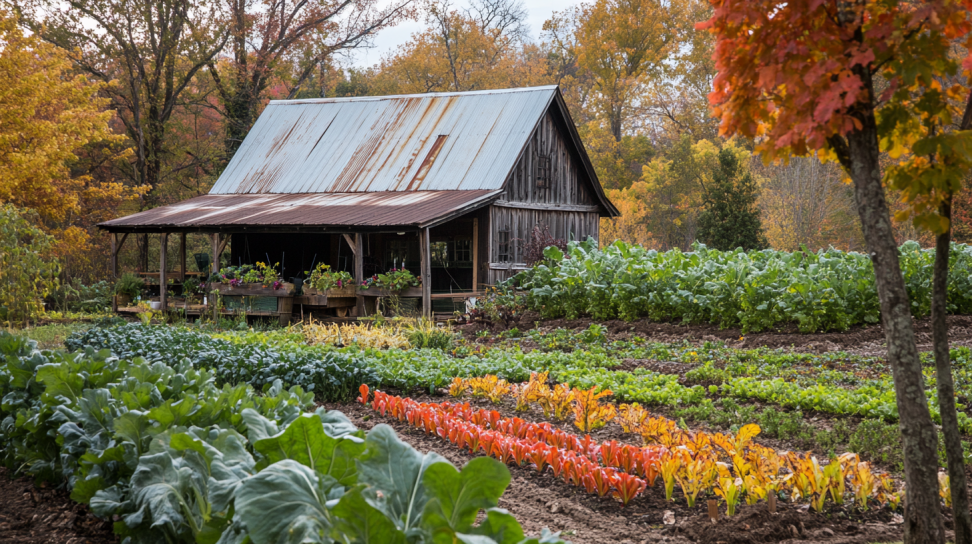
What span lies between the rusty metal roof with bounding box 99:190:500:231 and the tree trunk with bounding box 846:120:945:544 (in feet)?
36.2

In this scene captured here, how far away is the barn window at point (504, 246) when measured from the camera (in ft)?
57.2

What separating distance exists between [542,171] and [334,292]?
6.71 metres

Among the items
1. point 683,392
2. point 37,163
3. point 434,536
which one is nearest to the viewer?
point 434,536

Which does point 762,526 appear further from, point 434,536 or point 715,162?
point 715,162

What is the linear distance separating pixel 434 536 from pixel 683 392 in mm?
5440

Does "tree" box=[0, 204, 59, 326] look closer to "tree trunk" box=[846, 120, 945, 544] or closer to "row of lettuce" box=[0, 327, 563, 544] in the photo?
"row of lettuce" box=[0, 327, 563, 544]

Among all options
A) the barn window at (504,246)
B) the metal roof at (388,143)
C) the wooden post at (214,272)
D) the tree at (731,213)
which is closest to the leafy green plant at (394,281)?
the barn window at (504,246)

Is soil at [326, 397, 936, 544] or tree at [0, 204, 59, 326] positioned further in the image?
tree at [0, 204, 59, 326]

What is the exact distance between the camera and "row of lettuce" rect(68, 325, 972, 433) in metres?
6.57

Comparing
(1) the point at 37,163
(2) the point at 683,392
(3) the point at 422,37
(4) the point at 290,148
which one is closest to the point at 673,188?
(3) the point at 422,37

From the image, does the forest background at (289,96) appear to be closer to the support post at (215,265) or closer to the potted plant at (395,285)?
the support post at (215,265)

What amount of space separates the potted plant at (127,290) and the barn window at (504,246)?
926 centimetres

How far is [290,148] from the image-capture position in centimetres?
2092

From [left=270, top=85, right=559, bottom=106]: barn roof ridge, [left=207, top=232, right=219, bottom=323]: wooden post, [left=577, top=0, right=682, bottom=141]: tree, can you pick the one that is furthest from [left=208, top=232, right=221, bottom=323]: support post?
[left=577, top=0, right=682, bottom=141]: tree
